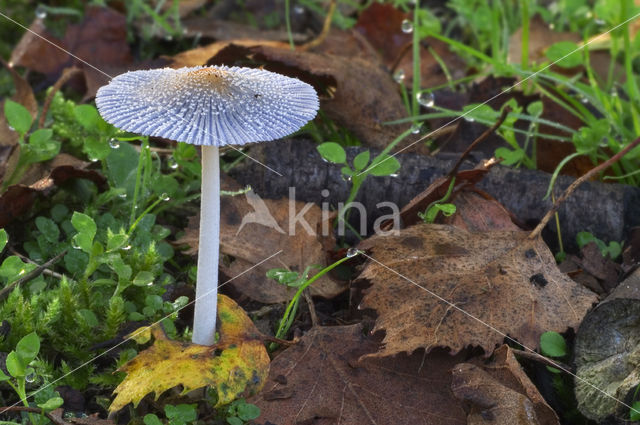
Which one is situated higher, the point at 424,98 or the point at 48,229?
the point at 424,98

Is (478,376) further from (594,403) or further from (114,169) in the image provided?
(114,169)

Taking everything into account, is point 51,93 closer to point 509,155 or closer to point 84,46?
point 84,46

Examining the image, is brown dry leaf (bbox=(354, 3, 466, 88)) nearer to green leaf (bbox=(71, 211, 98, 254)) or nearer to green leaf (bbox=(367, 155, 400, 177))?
green leaf (bbox=(367, 155, 400, 177))

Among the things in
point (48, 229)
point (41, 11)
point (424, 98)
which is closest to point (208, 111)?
point (48, 229)

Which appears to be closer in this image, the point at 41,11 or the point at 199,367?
the point at 199,367

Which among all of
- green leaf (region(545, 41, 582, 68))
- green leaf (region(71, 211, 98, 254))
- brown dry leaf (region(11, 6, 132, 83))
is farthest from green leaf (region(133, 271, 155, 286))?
green leaf (region(545, 41, 582, 68))
